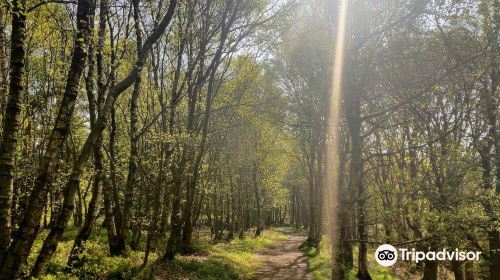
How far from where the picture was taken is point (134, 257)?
48.1ft

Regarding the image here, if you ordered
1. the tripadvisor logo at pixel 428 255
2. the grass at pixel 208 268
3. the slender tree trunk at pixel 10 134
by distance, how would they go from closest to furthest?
the slender tree trunk at pixel 10 134 < the tripadvisor logo at pixel 428 255 < the grass at pixel 208 268

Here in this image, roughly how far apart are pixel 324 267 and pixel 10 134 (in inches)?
683

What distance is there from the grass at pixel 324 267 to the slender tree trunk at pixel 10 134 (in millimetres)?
13938

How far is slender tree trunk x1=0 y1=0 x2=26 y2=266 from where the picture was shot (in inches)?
247

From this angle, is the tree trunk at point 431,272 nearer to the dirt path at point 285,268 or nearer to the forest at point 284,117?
the forest at point 284,117

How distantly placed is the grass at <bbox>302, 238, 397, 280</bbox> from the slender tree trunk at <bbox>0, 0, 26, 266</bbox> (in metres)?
13.9

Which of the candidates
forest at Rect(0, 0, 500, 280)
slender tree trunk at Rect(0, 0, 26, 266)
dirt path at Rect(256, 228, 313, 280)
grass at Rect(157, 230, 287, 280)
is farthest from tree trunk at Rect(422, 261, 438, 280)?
slender tree trunk at Rect(0, 0, 26, 266)

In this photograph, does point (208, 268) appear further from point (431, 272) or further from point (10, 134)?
point (10, 134)

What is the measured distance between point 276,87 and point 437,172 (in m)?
16.2

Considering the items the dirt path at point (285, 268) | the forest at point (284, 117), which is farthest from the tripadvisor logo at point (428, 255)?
the dirt path at point (285, 268)

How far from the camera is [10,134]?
6.38 metres

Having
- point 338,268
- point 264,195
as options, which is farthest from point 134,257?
point 264,195

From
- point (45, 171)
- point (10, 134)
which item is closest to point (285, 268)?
point (45, 171)

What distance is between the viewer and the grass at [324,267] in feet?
58.7
